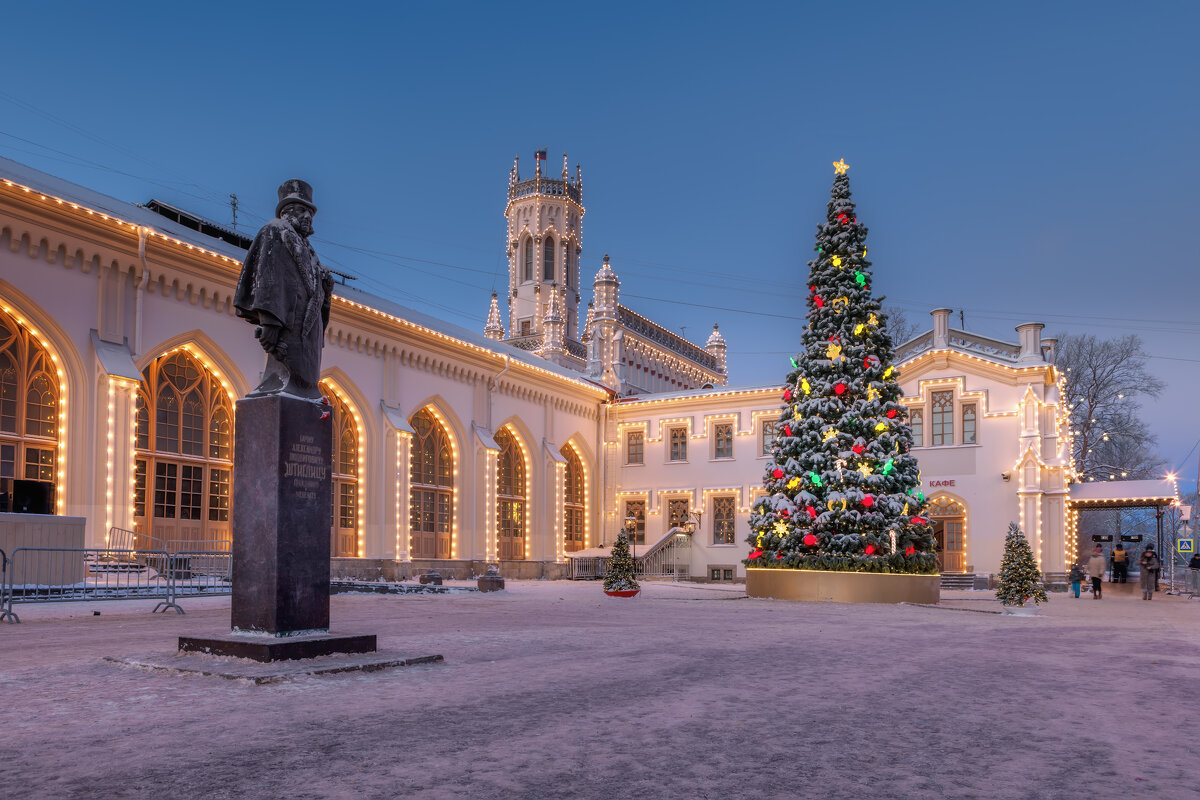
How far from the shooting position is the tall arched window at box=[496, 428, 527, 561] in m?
36.0

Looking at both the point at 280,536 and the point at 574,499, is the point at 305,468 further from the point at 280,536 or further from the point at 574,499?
the point at 574,499

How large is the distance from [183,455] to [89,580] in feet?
18.9

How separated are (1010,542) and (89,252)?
2111cm

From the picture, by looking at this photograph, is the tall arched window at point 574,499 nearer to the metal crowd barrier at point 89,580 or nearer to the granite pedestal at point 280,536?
the metal crowd barrier at point 89,580

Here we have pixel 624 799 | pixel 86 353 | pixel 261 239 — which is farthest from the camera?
pixel 86 353

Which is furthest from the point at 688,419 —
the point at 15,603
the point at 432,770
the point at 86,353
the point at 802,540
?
the point at 432,770

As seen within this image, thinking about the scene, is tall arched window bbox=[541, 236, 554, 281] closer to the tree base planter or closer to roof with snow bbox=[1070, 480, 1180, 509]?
roof with snow bbox=[1070, 480, 1180, 509]

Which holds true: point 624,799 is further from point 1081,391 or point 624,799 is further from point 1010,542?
point 1081,391

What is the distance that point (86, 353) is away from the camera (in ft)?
68.4

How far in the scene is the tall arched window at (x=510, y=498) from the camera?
1417 inches

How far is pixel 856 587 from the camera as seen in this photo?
20.6 metres

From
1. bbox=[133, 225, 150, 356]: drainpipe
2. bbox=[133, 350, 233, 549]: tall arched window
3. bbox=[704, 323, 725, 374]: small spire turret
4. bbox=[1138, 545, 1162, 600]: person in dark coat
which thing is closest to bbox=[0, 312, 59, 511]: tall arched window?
bbox=[133, 225, 150, 356]: drainpipe

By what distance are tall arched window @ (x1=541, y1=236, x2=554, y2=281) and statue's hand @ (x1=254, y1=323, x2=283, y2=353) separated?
58.4 meters

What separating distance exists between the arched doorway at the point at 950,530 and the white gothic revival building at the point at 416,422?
0.23 feet
